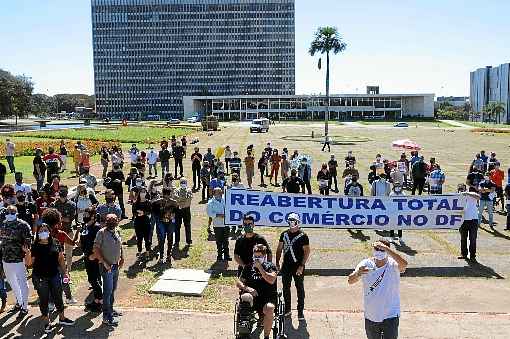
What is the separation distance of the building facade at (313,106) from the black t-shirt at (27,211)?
127542mm

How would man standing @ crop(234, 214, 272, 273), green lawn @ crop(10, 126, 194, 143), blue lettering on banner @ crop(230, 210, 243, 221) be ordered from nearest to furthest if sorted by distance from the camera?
1. man standing @ crop(234, 214, 272, 273)
2. blue lettering on banner @ crop(230, 210, 243, 221)
3. green lawn @ crop(10, 126, 194, 143)

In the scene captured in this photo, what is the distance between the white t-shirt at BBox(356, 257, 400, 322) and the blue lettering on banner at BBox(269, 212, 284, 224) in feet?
21.6

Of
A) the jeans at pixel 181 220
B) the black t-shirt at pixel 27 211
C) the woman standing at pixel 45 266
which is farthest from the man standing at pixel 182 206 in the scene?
the woman standing at pixel 45 266

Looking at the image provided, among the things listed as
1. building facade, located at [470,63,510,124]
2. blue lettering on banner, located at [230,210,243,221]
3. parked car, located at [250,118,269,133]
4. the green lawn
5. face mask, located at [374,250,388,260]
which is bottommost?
blue lettering on banner, located at [230,210,243,221]

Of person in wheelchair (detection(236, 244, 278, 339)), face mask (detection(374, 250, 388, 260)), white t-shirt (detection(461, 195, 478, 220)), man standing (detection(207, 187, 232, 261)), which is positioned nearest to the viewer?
face mask (detection(374, 250, 388, 260))

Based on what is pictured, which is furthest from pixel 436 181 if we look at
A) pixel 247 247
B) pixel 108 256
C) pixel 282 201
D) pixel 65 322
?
pixel 65 322

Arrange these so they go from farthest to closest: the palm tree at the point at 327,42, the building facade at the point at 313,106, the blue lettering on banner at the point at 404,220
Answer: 1. the building facade at the point at 313,106
2. the palm tree at the point at 327,42
3. the blue lettering on banner at the point at 404,220

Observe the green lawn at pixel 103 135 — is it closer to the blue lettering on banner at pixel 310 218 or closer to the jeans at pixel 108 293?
the blue lettering on banner at pixel 310 218

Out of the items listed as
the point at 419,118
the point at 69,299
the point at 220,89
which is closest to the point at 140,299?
the point at 69,299

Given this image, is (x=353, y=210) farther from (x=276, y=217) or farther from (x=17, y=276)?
(x=17, y=276)

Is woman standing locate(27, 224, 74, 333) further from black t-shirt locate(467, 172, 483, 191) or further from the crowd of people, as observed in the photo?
black t-shirt locate(467, 172, 483, 191)

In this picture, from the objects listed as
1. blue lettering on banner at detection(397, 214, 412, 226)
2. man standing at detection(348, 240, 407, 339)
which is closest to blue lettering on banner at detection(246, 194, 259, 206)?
blue lettering on banner at detection(397, 214, 412, 226)

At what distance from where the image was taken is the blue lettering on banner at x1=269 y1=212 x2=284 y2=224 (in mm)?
12922

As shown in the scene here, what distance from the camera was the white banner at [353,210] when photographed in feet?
42.3
